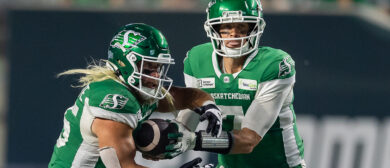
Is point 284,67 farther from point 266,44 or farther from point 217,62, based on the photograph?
point 266,44

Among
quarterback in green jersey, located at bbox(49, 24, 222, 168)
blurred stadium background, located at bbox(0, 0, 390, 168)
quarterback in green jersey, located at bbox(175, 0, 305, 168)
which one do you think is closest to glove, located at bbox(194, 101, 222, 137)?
quarterback in green jersey, located at bbox(49, 24, 222, 168)

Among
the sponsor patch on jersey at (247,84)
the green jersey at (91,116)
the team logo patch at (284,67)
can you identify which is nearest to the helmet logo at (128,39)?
the green jersey at (91,116)

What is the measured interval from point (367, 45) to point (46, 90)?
9.73 ft

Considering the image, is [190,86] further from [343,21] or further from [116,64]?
[343,21]

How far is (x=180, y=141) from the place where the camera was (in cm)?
467

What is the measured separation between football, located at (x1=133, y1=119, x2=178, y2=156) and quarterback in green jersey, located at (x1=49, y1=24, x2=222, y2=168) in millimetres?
62

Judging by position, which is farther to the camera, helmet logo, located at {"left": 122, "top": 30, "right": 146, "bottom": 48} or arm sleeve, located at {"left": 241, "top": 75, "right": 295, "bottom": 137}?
arm sleeve, located at {"left": 241, "top": 75, "right": 295, "bottom": 137}

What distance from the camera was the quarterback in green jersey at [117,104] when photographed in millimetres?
4367

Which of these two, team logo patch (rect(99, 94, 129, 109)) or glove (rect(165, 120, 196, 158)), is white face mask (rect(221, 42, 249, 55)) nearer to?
glove (rect(165, 120, 196, 158))

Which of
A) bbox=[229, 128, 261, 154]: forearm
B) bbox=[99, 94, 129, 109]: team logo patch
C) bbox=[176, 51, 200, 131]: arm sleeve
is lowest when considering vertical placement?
bbox=[229, 128, 261, 154]: forearm

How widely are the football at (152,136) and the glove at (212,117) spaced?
0.86 feet

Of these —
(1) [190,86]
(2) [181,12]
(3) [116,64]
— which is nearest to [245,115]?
(1) [190,86]

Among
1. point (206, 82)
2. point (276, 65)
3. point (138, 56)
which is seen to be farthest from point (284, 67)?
point (138, 56)

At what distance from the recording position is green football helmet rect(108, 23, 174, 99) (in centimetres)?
459
